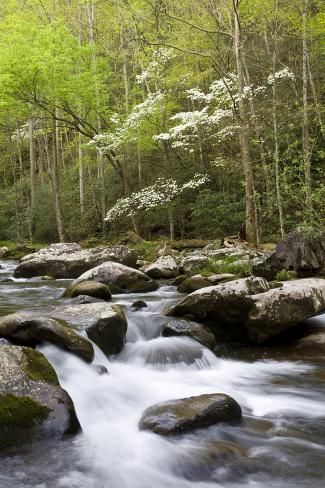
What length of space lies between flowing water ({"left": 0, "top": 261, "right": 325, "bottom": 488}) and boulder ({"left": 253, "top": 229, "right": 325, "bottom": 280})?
3768 millimetres

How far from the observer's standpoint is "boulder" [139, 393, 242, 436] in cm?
439

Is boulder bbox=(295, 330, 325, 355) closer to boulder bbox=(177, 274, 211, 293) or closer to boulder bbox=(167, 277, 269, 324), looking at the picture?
boulder bbox=(167, 277, 269, 324)

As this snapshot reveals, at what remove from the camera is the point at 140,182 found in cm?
2052

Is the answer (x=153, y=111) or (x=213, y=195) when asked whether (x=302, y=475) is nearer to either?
(x=213, y=195)

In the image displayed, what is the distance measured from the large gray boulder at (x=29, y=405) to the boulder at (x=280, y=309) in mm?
3597

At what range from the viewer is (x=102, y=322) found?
639 cm

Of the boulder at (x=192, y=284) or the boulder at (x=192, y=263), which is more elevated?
the boulder at (x=192, y=263)

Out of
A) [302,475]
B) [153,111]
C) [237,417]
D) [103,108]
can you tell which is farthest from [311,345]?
[103,108]

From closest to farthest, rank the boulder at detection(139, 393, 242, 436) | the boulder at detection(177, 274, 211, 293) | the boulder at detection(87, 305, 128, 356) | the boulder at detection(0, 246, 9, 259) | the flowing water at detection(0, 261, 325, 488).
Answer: the flowing water at detection(0, 261, 325, 488)
the boulder at detection(139, 393, 242, 436)
the boulder at detection(87, 305, 128, 356)
the boulder at detection(177, 274, 211, 293)
the boulder at detection(0, 246, 9, 259)

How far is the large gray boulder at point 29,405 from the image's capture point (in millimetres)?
4027

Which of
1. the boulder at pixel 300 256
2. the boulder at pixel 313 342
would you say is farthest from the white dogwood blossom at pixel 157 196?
the boulder at pixel 313 342

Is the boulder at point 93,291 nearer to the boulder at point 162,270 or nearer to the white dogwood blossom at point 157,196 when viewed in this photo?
the boulder at point 162,270

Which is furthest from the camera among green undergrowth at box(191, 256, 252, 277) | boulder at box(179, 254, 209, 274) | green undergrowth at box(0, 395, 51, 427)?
boulder at box(179, 254, 209, 274)

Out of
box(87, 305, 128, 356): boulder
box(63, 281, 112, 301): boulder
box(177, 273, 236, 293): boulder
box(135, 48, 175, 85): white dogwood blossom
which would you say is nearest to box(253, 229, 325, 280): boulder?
box(177, 273, 236, 293): boulder
